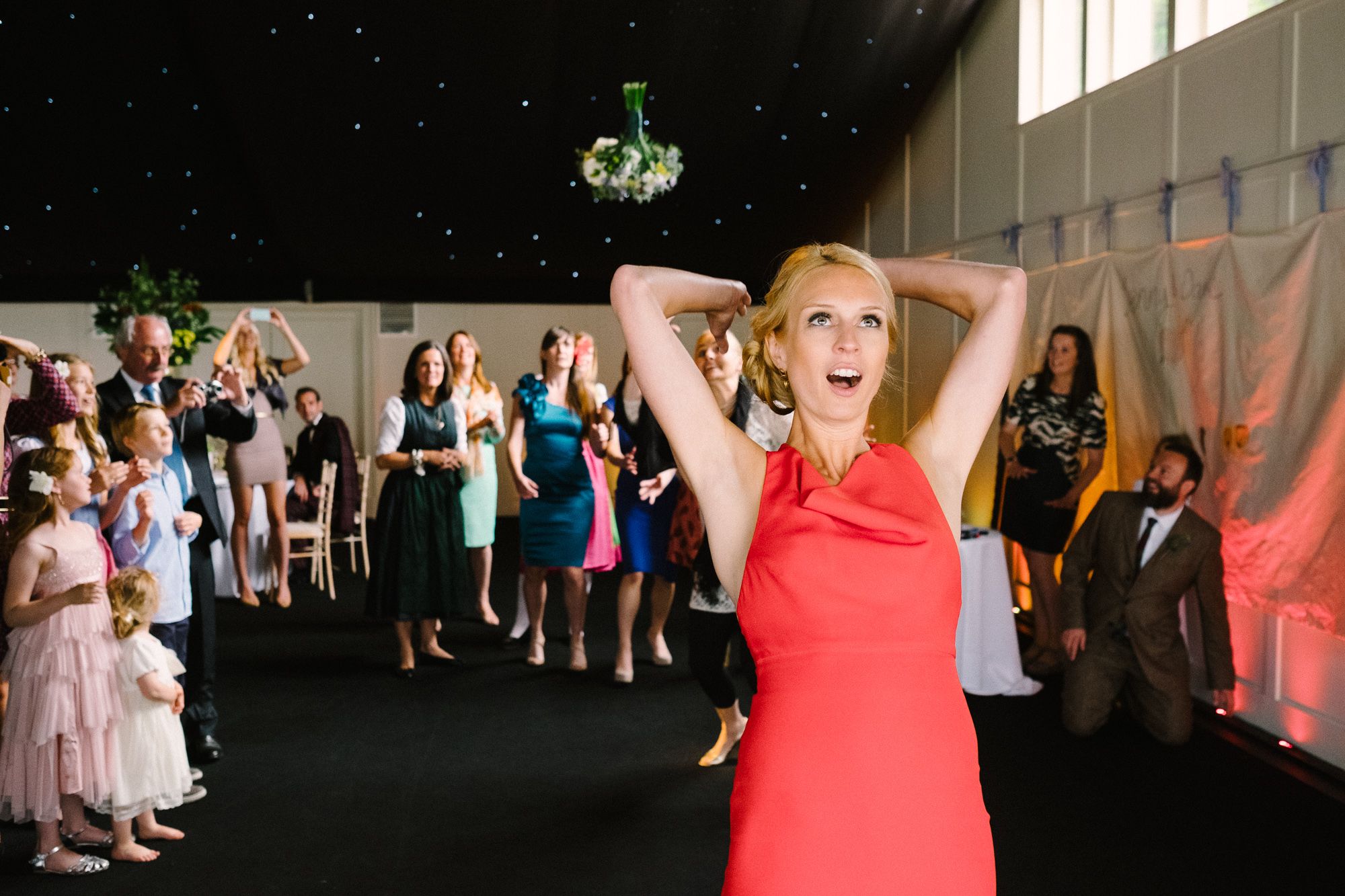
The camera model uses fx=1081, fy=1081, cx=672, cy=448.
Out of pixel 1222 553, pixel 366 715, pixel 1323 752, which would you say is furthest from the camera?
pixel 366 715

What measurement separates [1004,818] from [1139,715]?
119 cm

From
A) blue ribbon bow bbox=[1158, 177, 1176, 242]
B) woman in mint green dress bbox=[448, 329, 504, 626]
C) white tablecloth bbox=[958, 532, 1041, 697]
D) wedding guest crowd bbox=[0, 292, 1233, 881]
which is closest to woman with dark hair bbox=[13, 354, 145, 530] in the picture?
wedding guest crowd bbox=[0, 292, 1233, 881]

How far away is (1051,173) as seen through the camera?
18.8 feet

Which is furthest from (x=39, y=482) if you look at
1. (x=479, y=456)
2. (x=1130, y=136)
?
(x=1130, y=136)

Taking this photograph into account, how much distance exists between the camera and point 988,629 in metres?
4.61

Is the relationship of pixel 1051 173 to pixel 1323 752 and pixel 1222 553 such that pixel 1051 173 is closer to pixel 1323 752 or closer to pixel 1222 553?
pixel 1222 553

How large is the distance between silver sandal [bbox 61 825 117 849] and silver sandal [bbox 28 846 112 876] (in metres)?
0.11

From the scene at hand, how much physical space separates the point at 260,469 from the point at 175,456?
3263mm

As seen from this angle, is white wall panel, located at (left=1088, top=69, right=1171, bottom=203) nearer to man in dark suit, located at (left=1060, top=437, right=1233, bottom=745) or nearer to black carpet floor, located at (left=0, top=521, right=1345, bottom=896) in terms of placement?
man in dark suit, located at (left=1060, top=437, right=1233, bottom=745)

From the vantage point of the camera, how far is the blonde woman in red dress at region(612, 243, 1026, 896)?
1.20 metres

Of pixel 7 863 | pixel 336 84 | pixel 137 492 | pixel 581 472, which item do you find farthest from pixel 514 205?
pixel 7 863

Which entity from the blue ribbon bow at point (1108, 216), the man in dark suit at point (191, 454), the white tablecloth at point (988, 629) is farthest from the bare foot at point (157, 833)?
the blue ribbon bow at point (1108, 216)

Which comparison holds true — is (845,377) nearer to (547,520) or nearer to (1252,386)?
(1252,386)

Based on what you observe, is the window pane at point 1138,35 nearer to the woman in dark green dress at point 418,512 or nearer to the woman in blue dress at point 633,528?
the woman in blue dress at point 633,528
